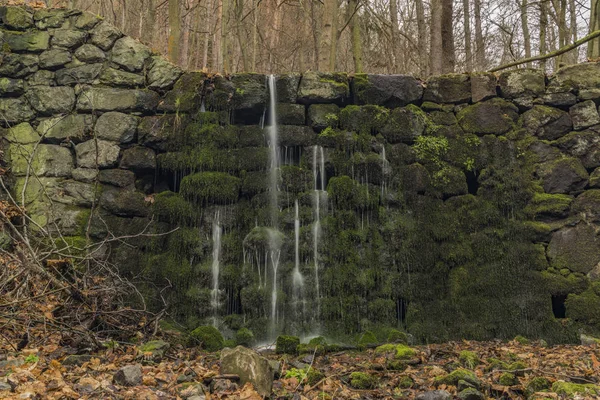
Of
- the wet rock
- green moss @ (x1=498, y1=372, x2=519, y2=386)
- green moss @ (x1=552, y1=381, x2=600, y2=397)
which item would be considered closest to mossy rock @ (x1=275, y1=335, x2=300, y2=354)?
the wet rock

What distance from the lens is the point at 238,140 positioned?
7.15 meters

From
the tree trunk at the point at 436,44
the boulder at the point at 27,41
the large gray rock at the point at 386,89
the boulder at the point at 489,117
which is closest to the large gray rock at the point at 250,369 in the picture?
the large gray rock at the point at 386,89

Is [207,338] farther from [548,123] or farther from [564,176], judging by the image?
[548,123]

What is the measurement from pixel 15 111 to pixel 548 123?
26.3ft

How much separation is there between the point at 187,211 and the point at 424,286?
3.42 m

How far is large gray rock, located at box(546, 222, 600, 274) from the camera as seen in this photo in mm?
6359

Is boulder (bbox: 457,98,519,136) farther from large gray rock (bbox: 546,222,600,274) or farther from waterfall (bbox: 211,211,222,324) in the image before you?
waterfall (bbox: 211,211,222,324)

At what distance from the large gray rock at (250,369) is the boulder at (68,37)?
5.98 meters

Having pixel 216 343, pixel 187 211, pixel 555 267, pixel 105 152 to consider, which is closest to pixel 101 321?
pixel 216 343

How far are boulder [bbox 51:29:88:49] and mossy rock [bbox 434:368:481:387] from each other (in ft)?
23.0

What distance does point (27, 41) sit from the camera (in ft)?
24.5

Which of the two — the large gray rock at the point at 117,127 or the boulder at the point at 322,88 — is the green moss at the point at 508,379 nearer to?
the boulder at the point at 322,88

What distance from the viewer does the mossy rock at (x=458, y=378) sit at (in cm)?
365

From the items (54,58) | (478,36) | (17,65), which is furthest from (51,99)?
(478,36)
